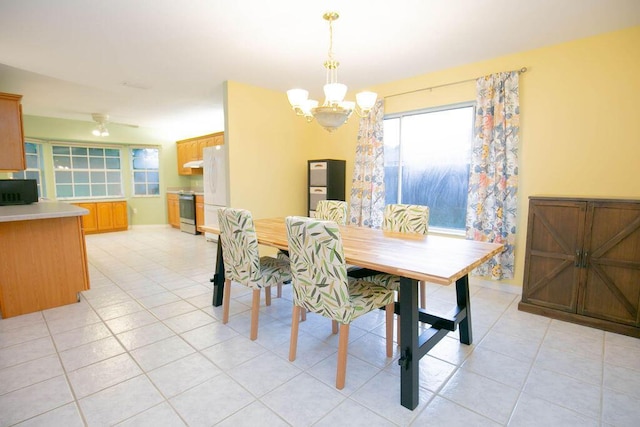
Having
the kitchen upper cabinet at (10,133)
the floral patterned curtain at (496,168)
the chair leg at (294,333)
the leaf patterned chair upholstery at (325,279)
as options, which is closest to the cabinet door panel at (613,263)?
the floral patterned curtain at (496,168)

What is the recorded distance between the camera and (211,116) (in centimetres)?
630

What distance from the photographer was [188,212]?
7.00m

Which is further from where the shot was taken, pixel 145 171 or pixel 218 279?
pixel 145 171

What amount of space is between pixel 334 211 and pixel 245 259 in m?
1.45

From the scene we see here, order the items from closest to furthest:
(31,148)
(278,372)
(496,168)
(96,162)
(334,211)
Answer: (278,372)
(496,168)
(334,211)
(31,148)
(96,162)

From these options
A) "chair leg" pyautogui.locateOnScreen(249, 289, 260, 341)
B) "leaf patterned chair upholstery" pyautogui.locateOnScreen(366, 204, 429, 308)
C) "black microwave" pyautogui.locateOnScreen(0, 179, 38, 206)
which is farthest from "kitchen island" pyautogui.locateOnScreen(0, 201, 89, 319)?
"leaf patterned chair upholstery" pyautogui.locateOnScreen(366, 204, 429, 308)

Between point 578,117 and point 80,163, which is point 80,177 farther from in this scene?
point 578,117

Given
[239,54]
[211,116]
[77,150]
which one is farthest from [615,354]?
[77,150]

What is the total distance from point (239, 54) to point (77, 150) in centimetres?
570

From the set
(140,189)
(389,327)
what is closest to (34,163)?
(140,189)

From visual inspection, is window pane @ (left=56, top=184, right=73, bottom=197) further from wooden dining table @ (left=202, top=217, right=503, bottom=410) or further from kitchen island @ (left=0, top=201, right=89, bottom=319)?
wooden dining table @ (left=202, top=217, right=503, bottom=410)

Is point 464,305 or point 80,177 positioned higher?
point 80,177

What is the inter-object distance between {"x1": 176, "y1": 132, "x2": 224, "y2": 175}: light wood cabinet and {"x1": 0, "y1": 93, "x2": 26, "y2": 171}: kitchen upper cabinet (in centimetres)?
335

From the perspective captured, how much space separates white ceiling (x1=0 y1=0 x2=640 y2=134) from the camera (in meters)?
2.37
